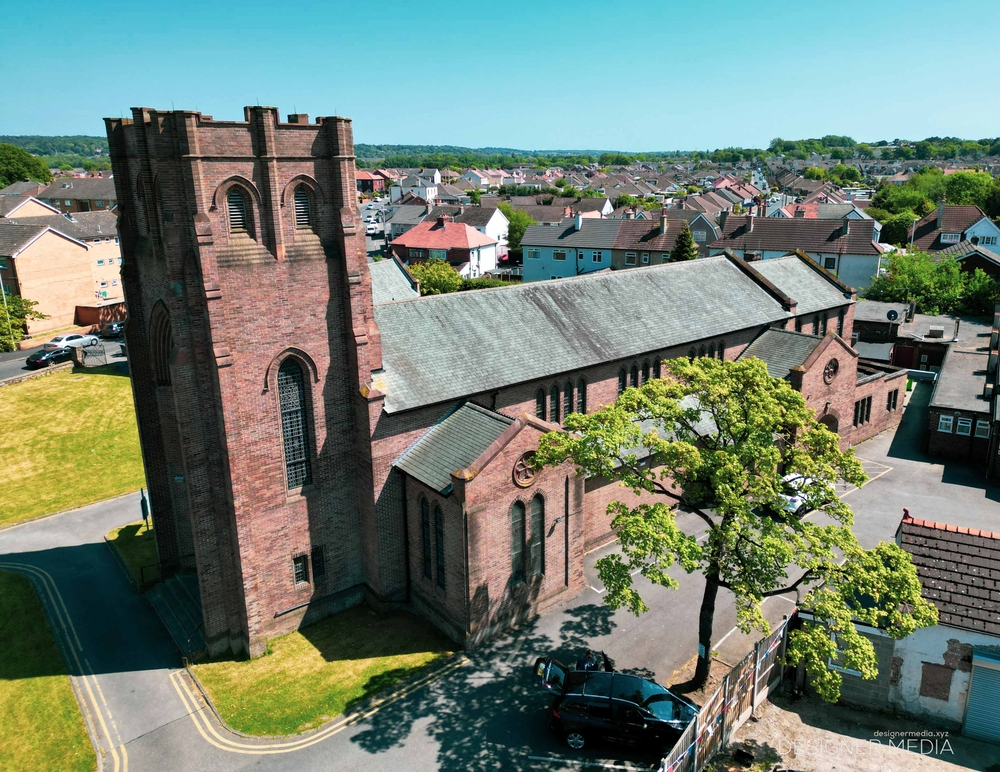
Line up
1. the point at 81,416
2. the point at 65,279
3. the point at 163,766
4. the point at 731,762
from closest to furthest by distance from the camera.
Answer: the point at 731,762 < the point at 163,766 < the point at 81,416 < the point at 65,279

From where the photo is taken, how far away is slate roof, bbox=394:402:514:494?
26.0 m

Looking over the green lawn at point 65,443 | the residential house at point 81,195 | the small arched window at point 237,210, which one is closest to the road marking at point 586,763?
the small arched window at point 237,210

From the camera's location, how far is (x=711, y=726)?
19938mm

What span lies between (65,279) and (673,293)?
229ft

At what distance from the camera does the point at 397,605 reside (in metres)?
29.0

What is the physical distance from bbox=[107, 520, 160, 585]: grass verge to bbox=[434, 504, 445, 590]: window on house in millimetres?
14734

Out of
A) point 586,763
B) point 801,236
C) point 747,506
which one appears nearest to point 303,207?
point 747,506

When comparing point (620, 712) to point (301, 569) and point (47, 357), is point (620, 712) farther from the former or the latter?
point (47, 357)

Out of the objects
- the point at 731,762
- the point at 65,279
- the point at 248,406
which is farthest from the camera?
the point at 65,279

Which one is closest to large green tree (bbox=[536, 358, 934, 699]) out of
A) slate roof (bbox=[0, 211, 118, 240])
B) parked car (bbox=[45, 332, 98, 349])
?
parked car (bbox=[45, 332, 98, 349])

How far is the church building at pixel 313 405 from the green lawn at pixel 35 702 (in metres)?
5.07

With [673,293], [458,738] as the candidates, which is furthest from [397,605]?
[673,293]

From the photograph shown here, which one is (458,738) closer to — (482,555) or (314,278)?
(482,555)

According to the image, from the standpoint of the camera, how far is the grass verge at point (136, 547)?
3322cm
